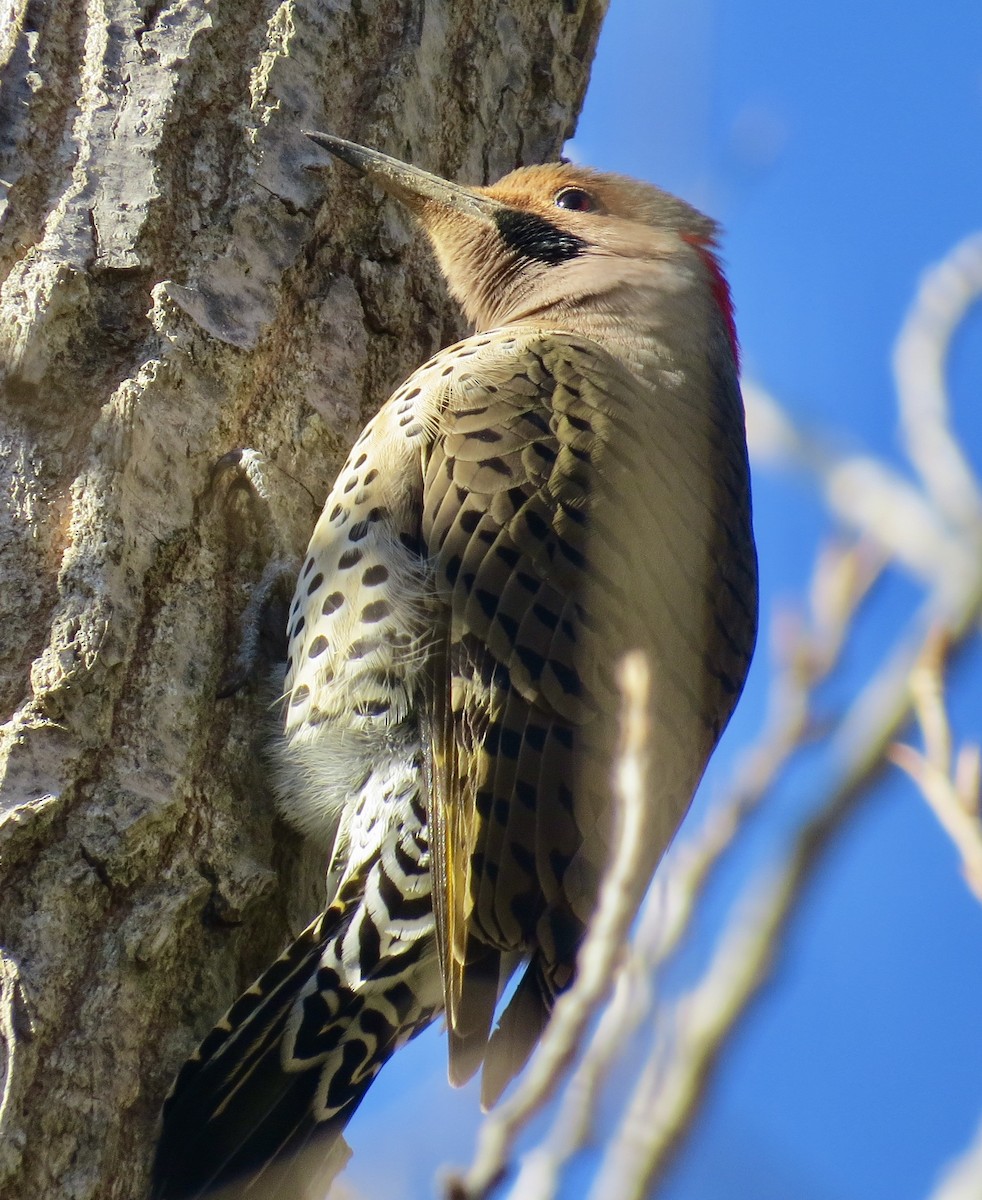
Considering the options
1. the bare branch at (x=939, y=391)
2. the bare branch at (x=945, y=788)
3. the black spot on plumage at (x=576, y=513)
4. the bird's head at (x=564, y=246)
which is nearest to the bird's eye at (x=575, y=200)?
the bird's head at (x=564, y=246)

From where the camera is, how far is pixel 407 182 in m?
3.62

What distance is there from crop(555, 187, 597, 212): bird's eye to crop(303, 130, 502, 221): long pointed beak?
1.16ft

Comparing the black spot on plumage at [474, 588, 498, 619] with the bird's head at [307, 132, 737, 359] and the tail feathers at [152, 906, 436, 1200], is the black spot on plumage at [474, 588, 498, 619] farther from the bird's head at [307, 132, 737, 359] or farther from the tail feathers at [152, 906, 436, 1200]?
the bird's head at [307, 132, 737, 359]

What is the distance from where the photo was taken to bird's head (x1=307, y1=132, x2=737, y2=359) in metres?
3.98

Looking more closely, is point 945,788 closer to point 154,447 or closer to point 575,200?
point 154,447

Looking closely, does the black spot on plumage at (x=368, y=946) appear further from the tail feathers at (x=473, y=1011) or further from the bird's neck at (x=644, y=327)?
the bird's neck at (x=644, y=327)

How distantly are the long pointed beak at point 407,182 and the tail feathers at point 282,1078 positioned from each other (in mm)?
1713

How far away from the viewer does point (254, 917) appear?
2.88 m

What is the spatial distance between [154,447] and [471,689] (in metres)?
0.81

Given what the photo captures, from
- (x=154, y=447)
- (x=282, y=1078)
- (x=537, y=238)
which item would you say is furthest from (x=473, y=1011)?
(x=537, y=238)

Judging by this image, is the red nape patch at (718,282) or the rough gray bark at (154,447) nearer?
the rough gray bark at (154,447)

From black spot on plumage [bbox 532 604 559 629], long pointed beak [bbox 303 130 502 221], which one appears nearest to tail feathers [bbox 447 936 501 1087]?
black spot on plumage [bbox 532 604 559 629]

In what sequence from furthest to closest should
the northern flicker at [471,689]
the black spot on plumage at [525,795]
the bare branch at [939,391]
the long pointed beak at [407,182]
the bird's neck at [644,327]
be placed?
the bird's neck at [644,327] → the long pointed beak at [407,182] → the black spot on plumage at [525,795] → the northern flicker at [471,689] → the bare branch at [939,391]

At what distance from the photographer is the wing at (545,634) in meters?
2.88
